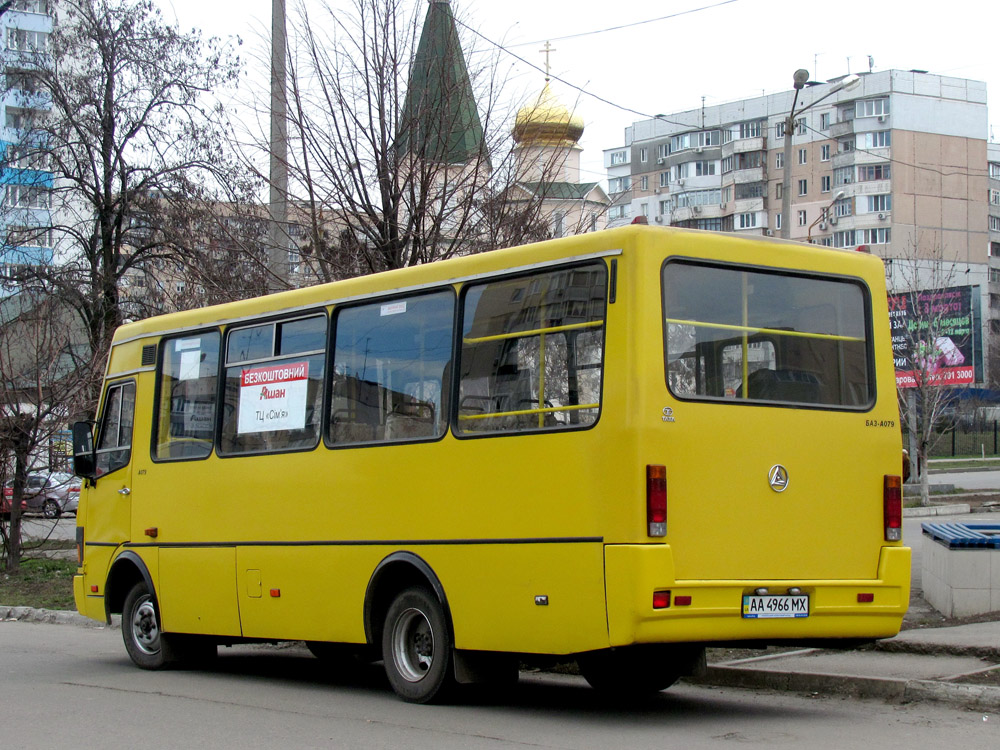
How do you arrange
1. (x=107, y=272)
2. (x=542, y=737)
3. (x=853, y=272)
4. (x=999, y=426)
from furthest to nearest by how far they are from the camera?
1. (x=999, y=426)
2. (x=107, y=272)
3. (x=853, y=272)
4. (x=542, y=737)

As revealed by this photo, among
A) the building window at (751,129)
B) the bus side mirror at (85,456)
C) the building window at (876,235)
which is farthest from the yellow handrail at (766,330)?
the building window at (751,129)

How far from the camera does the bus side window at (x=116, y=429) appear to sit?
1259 cm

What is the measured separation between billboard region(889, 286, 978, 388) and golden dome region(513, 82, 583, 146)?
20.7 m

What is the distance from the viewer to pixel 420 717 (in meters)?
8.55

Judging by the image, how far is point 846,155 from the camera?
90.2 m

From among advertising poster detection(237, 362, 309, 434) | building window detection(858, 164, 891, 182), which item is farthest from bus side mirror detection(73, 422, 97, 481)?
building window detection(858, 164, 891, 182)

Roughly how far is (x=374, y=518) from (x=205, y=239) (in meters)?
9.86

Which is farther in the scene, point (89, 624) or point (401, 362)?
point (89, 624)

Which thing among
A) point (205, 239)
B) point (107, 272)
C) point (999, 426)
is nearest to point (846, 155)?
point (999, 426)

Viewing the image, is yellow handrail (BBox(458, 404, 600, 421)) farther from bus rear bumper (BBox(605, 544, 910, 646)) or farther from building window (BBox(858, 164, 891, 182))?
building window (BBox(858, 164, 891, 182))

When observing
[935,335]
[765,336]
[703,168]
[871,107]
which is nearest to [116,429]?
[765,336]

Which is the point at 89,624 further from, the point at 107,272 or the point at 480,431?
the point at 107,272

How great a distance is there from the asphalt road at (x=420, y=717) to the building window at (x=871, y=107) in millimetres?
84511

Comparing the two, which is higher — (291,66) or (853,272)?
(291,66)
